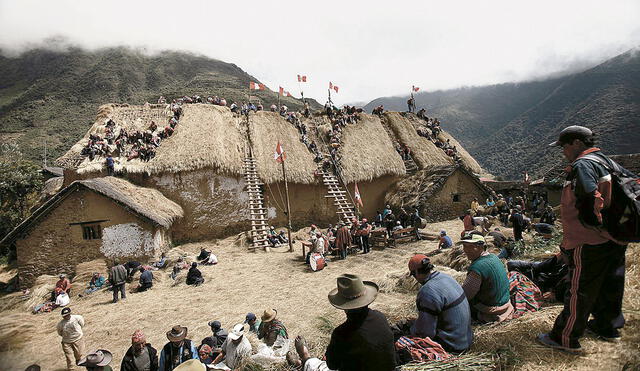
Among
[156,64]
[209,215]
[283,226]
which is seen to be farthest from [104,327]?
[156,64]

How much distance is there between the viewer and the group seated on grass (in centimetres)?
283

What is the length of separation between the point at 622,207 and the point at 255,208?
14.8 m

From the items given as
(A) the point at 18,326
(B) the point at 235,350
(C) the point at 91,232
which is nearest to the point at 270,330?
(B) the point at 235,350

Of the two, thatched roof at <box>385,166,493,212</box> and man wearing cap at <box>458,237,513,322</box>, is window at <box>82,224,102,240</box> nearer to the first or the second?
man wearing cap at <box>458,237,513,322</box>

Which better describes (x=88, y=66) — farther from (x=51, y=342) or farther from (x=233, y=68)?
(x=51, y=342)

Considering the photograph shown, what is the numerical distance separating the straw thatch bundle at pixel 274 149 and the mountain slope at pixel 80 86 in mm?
41746

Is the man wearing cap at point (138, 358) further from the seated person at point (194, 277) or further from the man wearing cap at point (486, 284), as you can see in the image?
the seated person at point (194, 277)

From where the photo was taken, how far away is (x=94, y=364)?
491 cm

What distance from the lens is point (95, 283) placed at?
11461 millimetres

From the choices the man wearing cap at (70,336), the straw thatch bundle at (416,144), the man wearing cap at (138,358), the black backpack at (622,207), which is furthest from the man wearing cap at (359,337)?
the straw thatch bundle at (416,144)

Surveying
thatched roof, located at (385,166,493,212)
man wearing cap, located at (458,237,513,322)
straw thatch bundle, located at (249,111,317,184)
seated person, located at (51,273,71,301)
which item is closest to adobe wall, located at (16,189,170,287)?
seated person, located at (51,273,71,301)

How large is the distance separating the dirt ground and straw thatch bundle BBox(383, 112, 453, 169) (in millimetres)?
10072

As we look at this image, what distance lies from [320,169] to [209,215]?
6764 millimetres

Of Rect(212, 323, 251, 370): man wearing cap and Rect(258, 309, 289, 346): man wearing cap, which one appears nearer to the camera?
Rect(212, 323, 251, 370): man wearing cap
